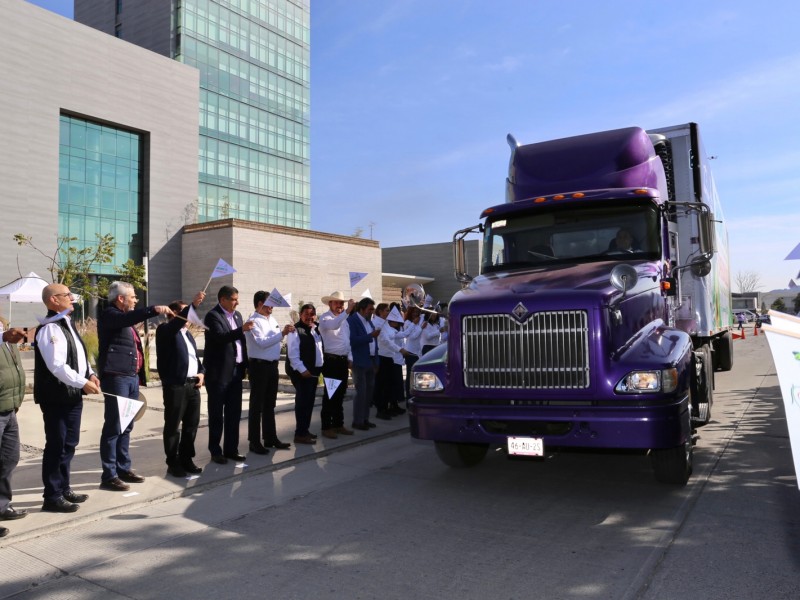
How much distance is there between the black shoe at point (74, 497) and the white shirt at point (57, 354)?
1075 millimetres

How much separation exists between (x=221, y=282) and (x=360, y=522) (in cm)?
2941

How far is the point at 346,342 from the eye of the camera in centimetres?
833

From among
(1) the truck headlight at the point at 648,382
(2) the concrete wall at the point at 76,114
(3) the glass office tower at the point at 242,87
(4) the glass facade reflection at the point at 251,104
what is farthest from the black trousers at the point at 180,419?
(4) the glass facade reflection at the point at 251,104

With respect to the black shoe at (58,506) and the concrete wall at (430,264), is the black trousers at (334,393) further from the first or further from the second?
the concrete wall at (430,264)

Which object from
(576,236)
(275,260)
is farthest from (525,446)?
(275,260)

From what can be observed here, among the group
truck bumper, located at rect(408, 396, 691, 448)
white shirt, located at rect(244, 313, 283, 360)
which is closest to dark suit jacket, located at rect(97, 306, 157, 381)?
white shirt, located at rect(244, 313, 283, 360)

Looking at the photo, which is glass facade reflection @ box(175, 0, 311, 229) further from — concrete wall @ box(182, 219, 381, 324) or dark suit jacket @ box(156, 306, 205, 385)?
dark suit jacket @ box(156, 306, 205, 385)

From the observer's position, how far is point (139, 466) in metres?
6.79

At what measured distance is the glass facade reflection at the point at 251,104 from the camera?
196ft

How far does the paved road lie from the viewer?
3.77 metres

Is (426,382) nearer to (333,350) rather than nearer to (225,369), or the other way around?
(225,369)

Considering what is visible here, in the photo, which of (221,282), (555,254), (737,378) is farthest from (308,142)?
(555,254)

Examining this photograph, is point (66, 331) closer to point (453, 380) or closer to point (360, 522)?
point (360, 522)

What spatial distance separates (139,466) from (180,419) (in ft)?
3.04
